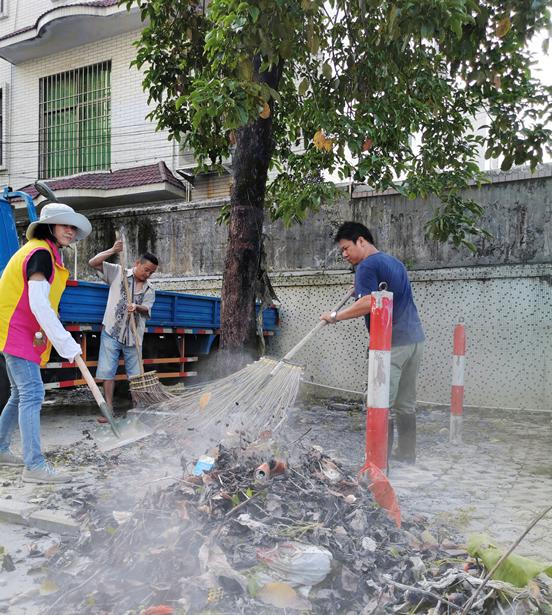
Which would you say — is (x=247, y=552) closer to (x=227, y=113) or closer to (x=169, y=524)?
(x=169, y=524)

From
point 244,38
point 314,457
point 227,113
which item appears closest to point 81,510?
point 314,457

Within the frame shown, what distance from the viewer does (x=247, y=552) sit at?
2217 millimetres

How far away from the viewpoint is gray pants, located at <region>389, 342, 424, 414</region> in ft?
13.3

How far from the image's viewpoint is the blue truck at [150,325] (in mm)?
5590

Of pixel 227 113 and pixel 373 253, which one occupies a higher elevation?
pixel 227 113

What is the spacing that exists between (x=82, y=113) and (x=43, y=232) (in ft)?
38.0

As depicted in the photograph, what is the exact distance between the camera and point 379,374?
3.11m

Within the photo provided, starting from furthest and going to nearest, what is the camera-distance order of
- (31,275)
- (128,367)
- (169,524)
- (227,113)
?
1. (128,367)
2. (227,113)
3. (31,275)
4. (169,524)

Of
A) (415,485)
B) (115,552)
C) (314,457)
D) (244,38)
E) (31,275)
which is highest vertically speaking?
(244,38)

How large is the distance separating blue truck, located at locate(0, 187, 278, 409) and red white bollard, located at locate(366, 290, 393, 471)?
3731 mm

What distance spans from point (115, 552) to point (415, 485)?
7.35 feet

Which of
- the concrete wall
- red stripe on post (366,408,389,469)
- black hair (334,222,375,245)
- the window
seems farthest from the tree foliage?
the window

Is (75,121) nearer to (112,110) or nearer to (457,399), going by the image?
(112,110)

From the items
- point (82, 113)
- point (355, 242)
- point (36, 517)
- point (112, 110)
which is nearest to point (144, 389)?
point (36, 517)
